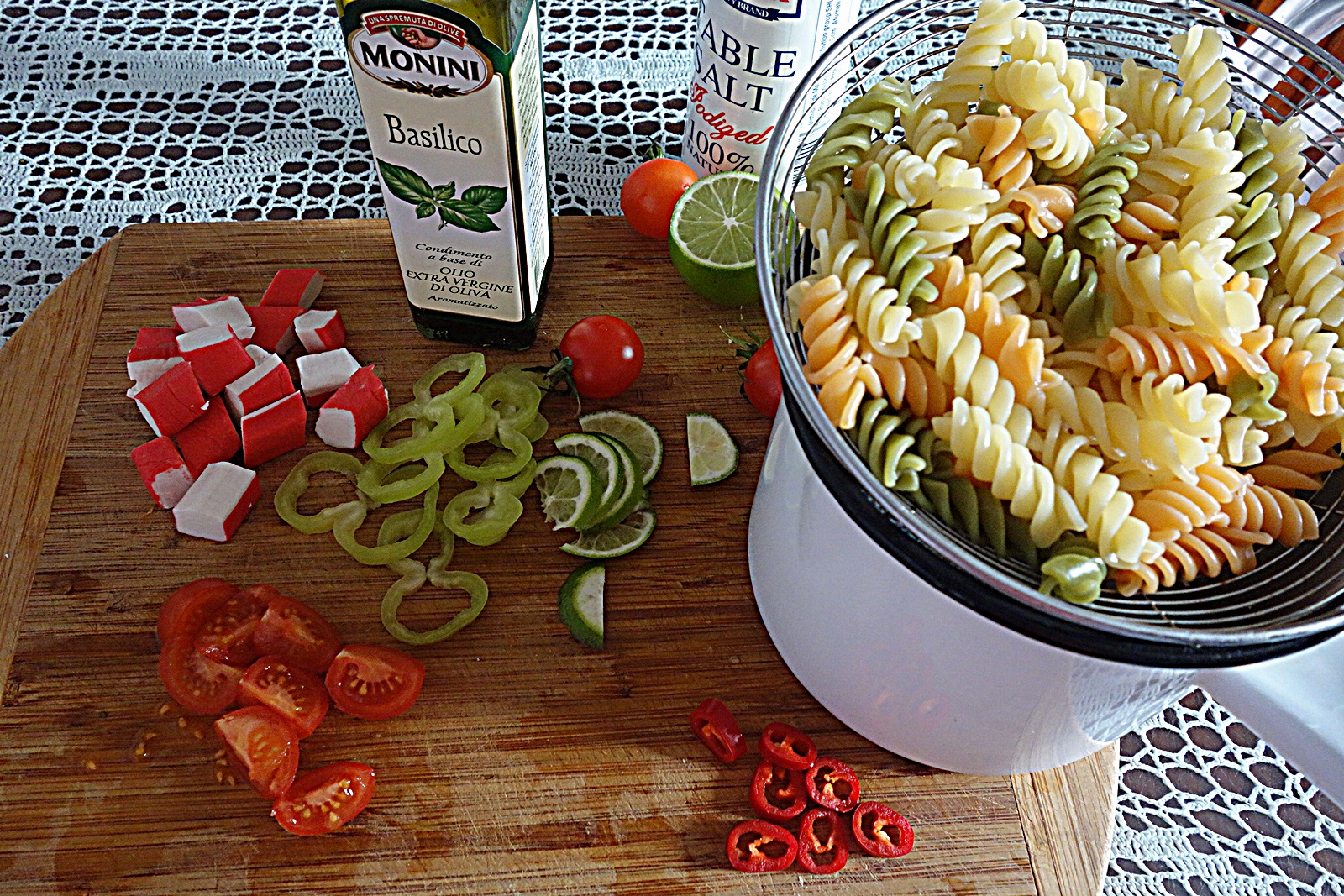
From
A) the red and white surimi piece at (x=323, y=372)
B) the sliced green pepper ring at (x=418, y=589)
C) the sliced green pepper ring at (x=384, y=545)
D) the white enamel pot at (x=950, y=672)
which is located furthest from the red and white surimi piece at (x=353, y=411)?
the white enamel pot at (x=950, y=672)

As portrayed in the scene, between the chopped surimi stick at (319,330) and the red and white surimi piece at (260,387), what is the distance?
76 mm

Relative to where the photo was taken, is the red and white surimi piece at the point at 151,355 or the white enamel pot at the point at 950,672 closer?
the white enamel pot at the point at 950,672

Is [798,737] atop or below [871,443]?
below

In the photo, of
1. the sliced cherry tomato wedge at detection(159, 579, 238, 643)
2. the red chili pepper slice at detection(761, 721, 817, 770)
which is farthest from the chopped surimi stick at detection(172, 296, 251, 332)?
the red chili pepper slice at detection(761, 721, 817, 770)

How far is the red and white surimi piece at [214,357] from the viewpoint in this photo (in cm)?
154

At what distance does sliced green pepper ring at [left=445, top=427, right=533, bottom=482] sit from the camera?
1.53m

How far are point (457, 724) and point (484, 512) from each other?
0.32 metres

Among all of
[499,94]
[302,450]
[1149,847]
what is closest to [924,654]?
[1149,847]

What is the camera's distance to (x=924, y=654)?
113 centimetres

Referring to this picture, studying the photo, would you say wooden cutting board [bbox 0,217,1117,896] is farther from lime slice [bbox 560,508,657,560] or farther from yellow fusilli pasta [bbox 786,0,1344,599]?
yellow fusilli pasta [bbox 786,0,1344,599]

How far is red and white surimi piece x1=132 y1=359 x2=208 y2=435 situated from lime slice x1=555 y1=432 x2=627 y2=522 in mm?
546

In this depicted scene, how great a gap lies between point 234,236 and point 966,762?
1473 mm

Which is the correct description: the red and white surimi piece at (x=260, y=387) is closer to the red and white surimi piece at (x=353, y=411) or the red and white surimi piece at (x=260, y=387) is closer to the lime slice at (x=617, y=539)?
the red and white surimi piece at (x=353, y=411)

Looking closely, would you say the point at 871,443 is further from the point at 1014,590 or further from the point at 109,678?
the point at 109,678
